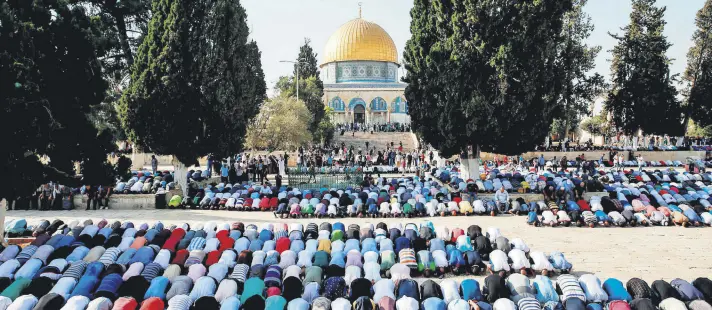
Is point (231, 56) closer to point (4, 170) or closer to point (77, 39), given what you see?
point (77, 39)

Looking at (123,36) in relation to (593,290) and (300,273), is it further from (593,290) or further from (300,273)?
(593,290)

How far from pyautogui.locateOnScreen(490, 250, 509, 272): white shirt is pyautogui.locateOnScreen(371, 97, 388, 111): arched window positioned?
51.1 meters

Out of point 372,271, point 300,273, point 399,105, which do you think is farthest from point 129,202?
point 399,105

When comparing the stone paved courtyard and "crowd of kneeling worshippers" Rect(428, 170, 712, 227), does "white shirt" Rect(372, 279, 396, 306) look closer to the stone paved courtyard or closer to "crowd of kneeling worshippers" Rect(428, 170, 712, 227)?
the stone paved courtyard

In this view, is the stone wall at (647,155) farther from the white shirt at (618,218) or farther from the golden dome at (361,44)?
the golden dome at (361,44)

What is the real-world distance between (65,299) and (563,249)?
9894 mm

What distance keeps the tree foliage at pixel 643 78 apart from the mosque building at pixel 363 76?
25.9m

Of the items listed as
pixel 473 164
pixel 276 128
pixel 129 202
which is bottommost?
pixel 129 202

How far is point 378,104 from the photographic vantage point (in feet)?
200

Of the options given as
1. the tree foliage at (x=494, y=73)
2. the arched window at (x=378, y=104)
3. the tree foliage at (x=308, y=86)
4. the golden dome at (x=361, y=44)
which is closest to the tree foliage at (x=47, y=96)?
the tree foliage at (x=494, y=73)

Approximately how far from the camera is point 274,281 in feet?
29.0

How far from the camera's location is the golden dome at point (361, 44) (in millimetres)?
59000

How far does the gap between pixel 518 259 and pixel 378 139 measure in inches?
1442

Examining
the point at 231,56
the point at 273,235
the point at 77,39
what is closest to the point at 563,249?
the point at 273,235
